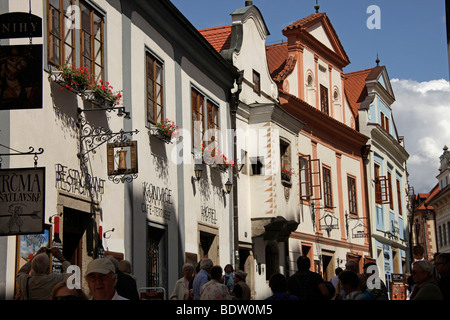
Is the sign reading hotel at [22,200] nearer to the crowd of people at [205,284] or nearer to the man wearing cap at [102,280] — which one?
the crowd of people at [205,284]

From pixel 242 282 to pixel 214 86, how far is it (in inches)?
370

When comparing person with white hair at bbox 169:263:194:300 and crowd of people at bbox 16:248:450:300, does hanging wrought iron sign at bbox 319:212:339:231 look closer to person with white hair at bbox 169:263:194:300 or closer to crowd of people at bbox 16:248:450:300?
crowd of people at bbox 16:248:450:300

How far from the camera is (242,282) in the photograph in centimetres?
1178

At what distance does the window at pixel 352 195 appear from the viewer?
30453 millimetres

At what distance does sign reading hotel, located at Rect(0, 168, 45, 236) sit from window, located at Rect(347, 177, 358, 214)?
22560 mm

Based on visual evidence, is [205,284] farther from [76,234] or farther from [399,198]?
[399,198]

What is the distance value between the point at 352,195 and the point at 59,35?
21.0 meters

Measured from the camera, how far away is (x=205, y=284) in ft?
27.1

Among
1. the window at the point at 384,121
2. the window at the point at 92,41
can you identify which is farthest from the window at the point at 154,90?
the window at the point at 384,121

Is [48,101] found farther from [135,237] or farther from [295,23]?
[295,23]

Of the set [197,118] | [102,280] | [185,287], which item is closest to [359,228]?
[197,118]

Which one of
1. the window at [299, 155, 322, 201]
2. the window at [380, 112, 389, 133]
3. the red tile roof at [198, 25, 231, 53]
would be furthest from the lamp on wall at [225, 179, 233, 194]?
the window at [380, 112, 389, 133]

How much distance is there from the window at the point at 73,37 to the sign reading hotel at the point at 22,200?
276 cm
